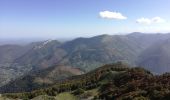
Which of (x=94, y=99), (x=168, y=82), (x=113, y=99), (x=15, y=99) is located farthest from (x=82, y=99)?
(x=168, y=82)

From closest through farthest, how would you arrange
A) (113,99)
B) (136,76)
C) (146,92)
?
(146,92), (113,99), (136,76)

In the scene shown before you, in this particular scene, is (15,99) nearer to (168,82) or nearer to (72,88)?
(72,88)

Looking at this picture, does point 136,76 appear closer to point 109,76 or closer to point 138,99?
point 109,76

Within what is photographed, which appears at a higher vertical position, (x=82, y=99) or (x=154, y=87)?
(x=154, y=87)

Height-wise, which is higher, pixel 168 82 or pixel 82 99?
pixel 168 82

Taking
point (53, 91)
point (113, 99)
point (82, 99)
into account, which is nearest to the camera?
point (113, 99)

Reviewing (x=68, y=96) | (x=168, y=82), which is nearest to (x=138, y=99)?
(x=168, y=82)

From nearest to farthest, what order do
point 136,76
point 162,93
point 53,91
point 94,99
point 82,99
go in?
point 162,93 < point 94,99 < point 82,99 < point 136,76 < point 53,91

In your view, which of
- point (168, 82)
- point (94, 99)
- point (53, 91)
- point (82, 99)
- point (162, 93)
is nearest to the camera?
point (162, 93)

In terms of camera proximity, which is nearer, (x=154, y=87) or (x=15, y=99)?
(x=154, y=87)
